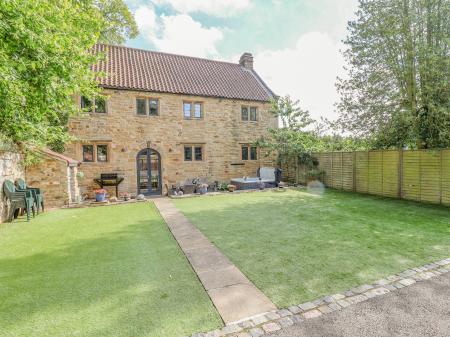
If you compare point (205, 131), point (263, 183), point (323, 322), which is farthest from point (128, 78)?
point (323, 322)

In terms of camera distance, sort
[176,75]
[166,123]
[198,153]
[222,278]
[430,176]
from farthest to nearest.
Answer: [176,75]
[198,153]
[166,123]
[430,176]
[222,278]

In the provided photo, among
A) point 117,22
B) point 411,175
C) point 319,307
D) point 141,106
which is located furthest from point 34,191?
point 411,175

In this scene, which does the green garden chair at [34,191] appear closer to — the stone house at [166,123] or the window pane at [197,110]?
the stone house at [166,123]

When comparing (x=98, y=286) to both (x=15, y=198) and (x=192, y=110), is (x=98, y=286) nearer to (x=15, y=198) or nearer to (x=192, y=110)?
(x=15, y=198)

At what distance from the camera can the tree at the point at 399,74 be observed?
374 inches

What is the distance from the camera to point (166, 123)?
15305 millimetres

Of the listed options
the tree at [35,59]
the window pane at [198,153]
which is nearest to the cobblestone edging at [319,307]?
the tree at [35,59]

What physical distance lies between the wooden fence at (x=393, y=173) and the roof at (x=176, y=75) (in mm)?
7703

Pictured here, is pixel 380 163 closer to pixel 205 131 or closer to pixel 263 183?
pixel 263 183

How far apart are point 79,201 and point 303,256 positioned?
37.1 ft

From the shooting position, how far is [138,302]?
3365 millimetres

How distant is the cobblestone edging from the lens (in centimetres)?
281

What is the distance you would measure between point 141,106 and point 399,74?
1376cm

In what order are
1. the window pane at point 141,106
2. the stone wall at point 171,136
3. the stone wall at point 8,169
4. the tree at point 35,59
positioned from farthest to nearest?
the window pane at point 141,106 → the stone wall at point 171,136 → the stone wall at point 8,169 → the tree at point 35,59
